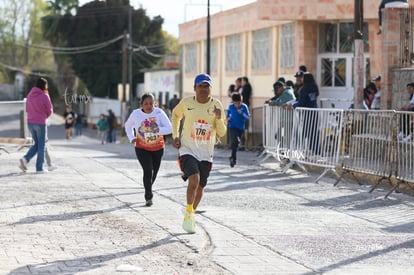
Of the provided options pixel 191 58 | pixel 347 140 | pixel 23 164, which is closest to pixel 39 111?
pixel 23 164

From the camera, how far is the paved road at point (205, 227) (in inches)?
345

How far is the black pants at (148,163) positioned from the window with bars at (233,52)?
2529 centimetres

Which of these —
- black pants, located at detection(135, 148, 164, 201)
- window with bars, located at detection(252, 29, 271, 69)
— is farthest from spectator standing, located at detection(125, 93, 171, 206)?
window with bars, located at detection(252, 29, 271, 69)

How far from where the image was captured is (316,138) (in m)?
17.4

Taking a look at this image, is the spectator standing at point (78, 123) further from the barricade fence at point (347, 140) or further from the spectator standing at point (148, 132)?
the spectator standing at point (148, 132)

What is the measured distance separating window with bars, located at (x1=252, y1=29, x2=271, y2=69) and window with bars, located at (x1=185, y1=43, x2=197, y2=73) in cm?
1082

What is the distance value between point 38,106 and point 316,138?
5232 millimetres

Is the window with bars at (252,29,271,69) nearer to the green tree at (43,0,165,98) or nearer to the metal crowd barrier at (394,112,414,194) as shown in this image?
the metal crowd barrier at (394,112,414,194)

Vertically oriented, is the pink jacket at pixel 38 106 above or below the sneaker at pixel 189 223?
above

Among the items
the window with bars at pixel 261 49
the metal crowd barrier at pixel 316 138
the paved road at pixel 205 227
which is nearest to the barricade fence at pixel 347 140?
the metal crowd barrier at pixel 316 138

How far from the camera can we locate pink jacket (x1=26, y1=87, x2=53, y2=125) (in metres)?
17.0

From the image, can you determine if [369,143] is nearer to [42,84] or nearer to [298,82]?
[298,82]

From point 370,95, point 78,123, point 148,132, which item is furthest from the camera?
point 78,123

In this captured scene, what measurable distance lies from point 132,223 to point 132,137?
6.88ft
